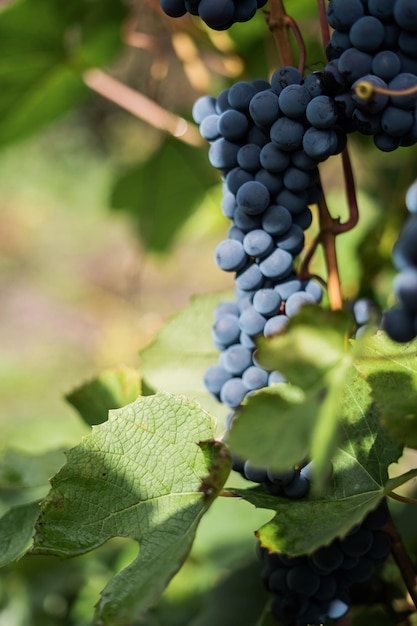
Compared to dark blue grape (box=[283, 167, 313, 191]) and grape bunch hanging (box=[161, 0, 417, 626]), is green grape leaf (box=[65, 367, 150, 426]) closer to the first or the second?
grape bunch hanging (box=[161, 0, 417, 626])

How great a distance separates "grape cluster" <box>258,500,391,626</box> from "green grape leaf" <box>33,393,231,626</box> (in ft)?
0.44

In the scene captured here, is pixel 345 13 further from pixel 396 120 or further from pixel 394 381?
pixel 394 381

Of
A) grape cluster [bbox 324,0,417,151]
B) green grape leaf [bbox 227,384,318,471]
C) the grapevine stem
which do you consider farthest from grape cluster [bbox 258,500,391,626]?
the grapevine stem

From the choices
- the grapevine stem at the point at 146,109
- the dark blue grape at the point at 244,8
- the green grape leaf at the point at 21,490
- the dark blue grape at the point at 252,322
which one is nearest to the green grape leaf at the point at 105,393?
the green grape leaf at the point at 21,490

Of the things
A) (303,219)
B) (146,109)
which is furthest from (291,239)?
(146,109)

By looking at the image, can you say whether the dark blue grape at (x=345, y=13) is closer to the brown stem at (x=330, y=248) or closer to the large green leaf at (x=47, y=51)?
the brown stem at (x=330, y=248)

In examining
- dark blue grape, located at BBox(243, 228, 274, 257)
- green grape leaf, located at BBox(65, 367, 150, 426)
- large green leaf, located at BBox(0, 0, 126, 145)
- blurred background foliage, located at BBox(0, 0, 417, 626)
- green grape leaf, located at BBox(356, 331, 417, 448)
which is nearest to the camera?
green grape leaf, located at BBox(356, 331, 417, 448)

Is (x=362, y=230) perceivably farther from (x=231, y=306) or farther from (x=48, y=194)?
(x=48, y=194)

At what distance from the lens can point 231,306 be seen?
690mm

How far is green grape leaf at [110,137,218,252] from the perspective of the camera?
4.56ft

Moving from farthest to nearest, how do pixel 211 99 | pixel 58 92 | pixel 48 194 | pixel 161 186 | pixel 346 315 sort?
pixel 48 194 → pixel 161 186 → pixel 58 92 → pixel 211 99 → pixel 346 315

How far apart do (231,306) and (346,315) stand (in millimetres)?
259

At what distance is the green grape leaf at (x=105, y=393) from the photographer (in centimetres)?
77

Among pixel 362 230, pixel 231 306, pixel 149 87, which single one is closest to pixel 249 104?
pixel 231 306
